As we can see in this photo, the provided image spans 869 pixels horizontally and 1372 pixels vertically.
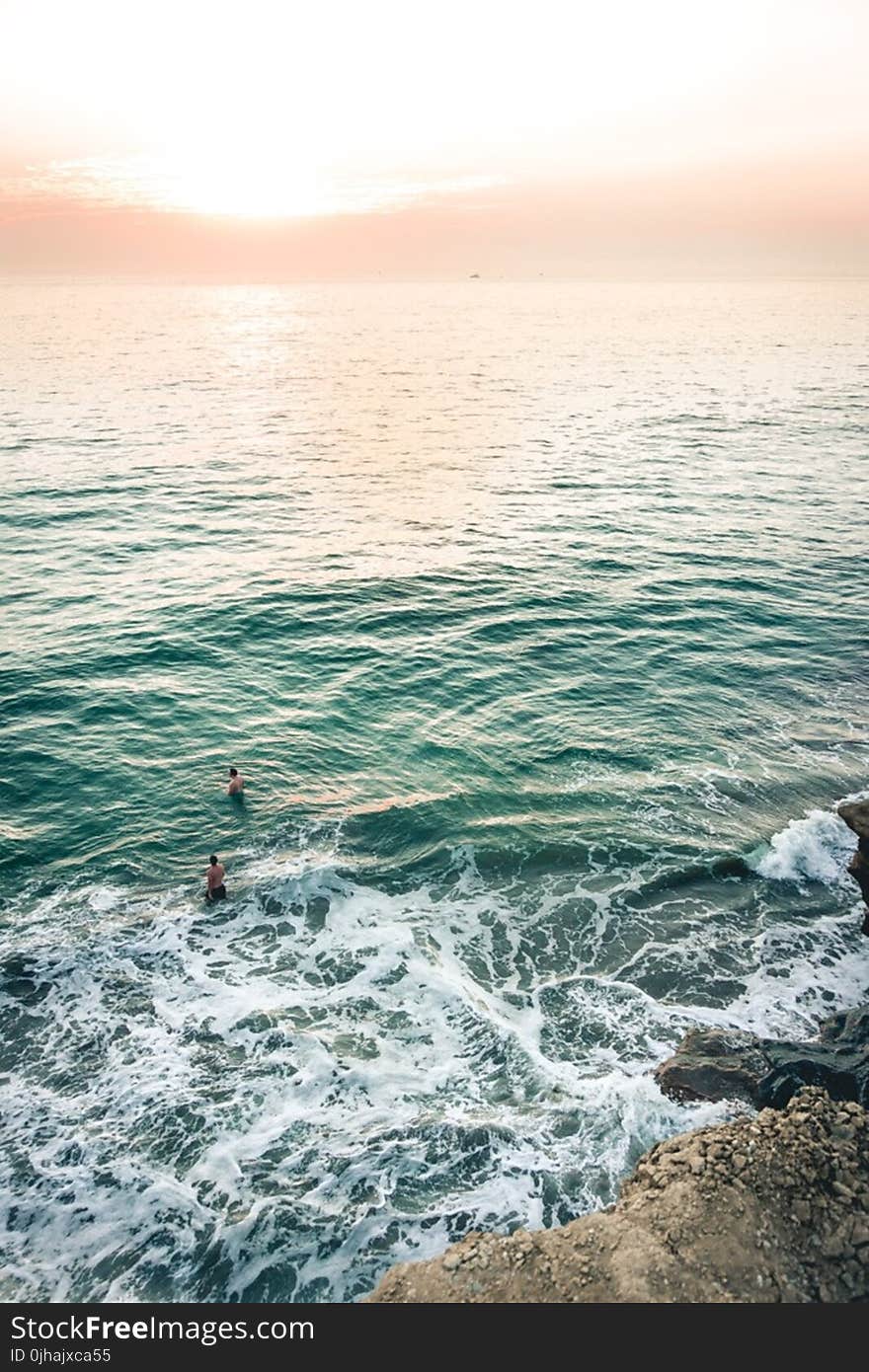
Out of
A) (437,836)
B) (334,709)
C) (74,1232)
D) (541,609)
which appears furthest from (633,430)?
(74,1232)

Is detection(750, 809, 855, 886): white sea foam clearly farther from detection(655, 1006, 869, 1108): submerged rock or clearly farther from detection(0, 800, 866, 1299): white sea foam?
detection(655, 1006, 869, 1108): submerged rock

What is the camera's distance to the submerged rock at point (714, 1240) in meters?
12.2

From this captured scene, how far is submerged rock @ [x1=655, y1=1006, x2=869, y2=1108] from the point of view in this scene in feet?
55.2

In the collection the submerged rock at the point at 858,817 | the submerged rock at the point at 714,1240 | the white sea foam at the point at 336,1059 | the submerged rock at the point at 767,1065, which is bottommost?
the white sea foam at the point at 336,1059

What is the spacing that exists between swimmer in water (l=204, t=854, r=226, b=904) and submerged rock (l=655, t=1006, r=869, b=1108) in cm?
1385

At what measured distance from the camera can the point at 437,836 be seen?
2762cm

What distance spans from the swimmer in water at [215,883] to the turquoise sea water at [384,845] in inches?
31.3

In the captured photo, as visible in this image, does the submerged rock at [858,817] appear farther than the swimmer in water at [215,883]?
No

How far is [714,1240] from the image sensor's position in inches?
499

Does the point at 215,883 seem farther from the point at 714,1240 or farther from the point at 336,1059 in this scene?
the point at 714,1240

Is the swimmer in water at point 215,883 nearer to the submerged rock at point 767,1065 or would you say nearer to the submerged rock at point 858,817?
the submerged rock at point 767,1065

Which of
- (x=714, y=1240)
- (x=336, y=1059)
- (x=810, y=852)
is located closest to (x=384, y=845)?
(x=336, y=1059)

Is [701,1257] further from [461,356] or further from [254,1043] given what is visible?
[461,356]

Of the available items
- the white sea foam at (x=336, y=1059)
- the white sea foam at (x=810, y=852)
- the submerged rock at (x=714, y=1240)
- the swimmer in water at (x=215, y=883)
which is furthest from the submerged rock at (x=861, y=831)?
the swimmer in water at (x=215, y=883)
